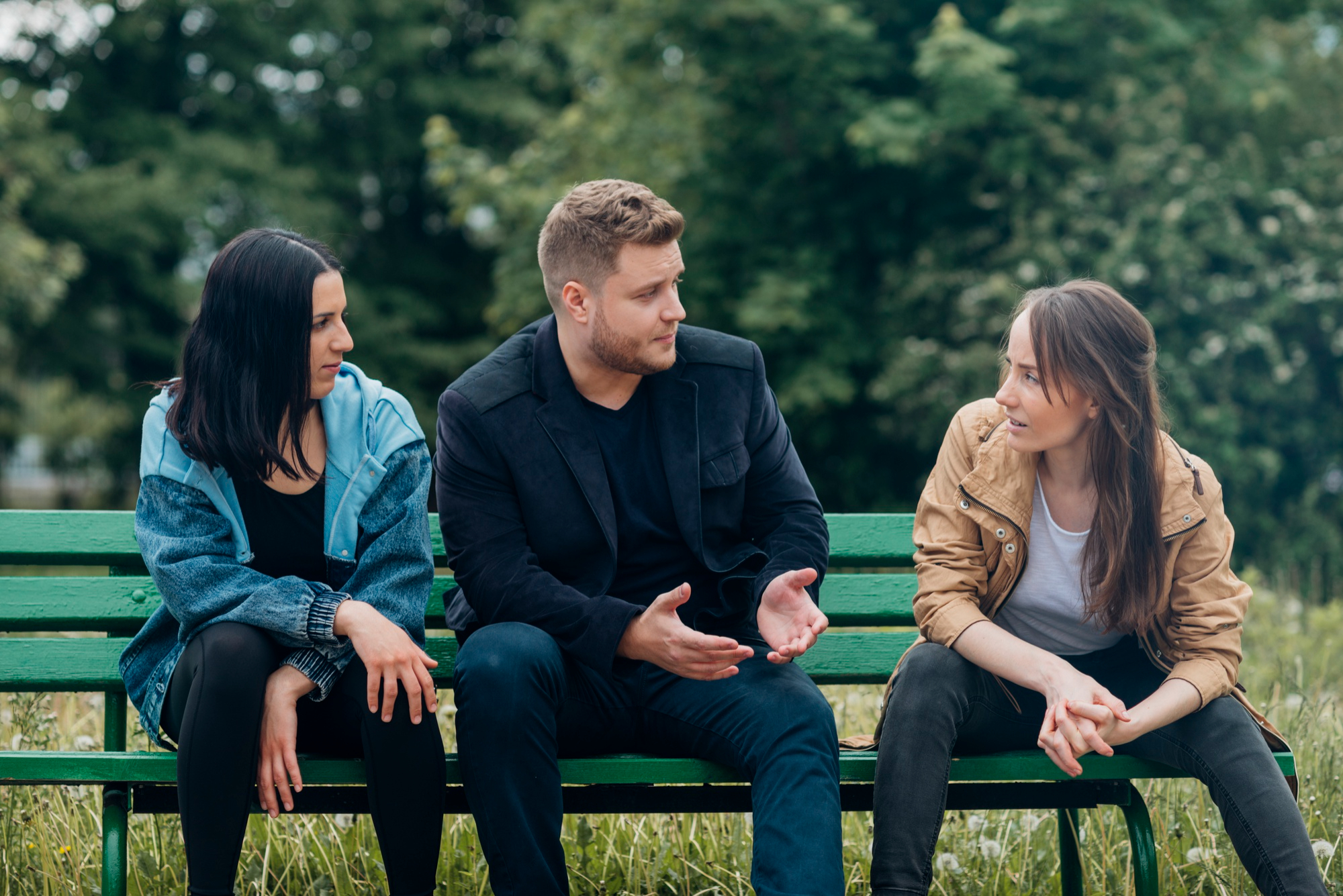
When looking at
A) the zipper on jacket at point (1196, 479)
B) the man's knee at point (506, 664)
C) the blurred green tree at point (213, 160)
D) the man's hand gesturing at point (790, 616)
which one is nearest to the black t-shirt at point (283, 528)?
the man's knee at point (506, 664)

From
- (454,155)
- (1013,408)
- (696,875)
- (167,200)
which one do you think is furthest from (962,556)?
(167,200)

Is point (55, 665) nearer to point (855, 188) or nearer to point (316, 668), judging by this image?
point (316, 668)

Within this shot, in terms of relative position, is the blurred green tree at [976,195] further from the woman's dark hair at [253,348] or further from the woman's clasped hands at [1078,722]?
the woman's dark hair at [253,348]

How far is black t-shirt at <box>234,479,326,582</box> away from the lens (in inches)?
105

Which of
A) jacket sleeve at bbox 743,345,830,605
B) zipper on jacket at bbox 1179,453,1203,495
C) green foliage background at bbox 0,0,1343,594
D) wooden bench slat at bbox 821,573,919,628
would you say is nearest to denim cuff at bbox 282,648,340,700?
jacket sleeve at bbox 743,345,830,605

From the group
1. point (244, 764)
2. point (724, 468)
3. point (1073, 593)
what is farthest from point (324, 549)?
point (1073, 593)

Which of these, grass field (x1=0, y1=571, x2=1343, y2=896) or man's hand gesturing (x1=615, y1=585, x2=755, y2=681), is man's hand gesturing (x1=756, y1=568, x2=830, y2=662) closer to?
man's hand gesturing (x1=615, y1=585, x2=755, y2=681)

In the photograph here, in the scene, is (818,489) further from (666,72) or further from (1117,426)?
(1117,426)

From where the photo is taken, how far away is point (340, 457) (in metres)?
2.71

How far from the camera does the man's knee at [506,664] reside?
2396mm

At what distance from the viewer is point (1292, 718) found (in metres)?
3.51

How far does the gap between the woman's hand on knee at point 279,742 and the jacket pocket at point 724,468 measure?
95cm

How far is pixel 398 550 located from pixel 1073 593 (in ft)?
4.79

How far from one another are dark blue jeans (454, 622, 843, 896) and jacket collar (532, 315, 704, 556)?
335 mm
